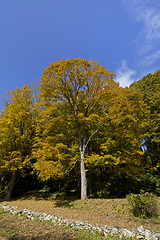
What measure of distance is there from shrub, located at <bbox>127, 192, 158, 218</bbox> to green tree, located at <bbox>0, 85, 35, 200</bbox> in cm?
806

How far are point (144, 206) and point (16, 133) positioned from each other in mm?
9801

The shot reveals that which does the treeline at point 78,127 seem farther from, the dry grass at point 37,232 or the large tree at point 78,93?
the dry grass at point 37,232

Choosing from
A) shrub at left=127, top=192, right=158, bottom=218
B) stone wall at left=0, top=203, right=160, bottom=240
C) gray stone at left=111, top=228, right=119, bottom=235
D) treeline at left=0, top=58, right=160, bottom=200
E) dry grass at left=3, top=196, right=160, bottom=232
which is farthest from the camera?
treeline at left=0, top=58, right=160, bottom=200

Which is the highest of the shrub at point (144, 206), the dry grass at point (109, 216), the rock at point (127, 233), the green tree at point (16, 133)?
the green tree at point (16, 133)

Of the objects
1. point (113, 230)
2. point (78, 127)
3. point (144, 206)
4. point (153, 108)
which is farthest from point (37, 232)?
point (153, 108)

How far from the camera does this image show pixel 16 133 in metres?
10.4

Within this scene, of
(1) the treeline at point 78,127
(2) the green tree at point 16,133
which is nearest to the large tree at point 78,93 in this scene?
A: (1) the treeline at point 78,127

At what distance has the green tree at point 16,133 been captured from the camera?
391 inches

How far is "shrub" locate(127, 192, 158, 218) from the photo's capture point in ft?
17.7

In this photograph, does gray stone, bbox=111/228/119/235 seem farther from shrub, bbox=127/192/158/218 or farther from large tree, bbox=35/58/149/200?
large tree, bbox=35/58/149/200

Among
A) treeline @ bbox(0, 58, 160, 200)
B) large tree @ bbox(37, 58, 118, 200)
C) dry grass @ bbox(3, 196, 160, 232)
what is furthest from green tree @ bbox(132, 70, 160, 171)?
dry grass @ bbox(3, 196, 160, 232)

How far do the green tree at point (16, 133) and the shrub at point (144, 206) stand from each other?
806cm

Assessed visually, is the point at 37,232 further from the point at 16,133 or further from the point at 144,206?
the point at 16,133

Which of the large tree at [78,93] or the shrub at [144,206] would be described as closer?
→ the shrub at [144,206]
